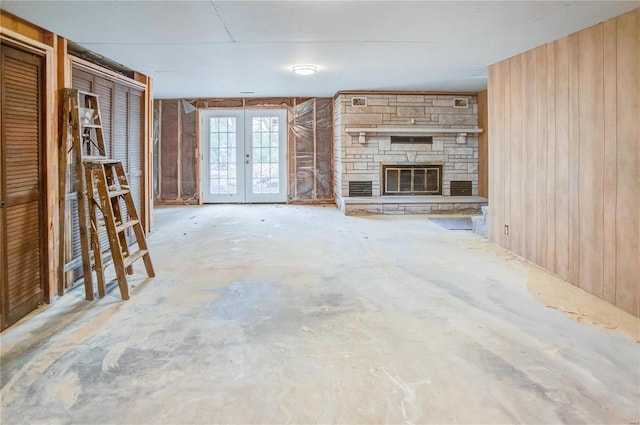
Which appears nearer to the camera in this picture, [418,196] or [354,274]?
[354,274]

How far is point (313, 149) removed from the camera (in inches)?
335

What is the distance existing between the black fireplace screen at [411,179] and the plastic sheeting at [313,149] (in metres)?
1.44

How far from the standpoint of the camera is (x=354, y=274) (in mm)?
3688

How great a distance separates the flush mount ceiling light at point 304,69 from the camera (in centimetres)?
511

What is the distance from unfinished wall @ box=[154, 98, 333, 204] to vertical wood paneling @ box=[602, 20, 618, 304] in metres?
5.83

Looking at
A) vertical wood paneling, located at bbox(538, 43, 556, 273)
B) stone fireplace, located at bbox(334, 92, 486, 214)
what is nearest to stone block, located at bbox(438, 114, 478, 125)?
stone fireplace, located at bbox(334, 92, 486, 214)

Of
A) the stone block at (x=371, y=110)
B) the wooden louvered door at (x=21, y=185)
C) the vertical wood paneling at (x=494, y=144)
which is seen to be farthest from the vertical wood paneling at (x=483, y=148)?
the wooden louvered door at (x=21, y=185)

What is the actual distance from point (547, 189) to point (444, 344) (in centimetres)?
218

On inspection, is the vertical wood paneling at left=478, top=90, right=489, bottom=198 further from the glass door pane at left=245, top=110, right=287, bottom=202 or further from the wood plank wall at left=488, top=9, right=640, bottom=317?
the glass door pane at left=245, top=110, right=287, bottom=202

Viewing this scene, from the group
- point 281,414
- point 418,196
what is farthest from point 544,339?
point 418,196

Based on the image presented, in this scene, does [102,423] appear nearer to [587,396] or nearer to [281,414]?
[281,414]

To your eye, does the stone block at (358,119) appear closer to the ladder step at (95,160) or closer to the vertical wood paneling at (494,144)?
the vertical wood paneling at (494,144)

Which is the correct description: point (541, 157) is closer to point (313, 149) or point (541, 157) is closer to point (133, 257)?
point (133, 257)

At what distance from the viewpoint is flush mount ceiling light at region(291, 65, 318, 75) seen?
5114mm
